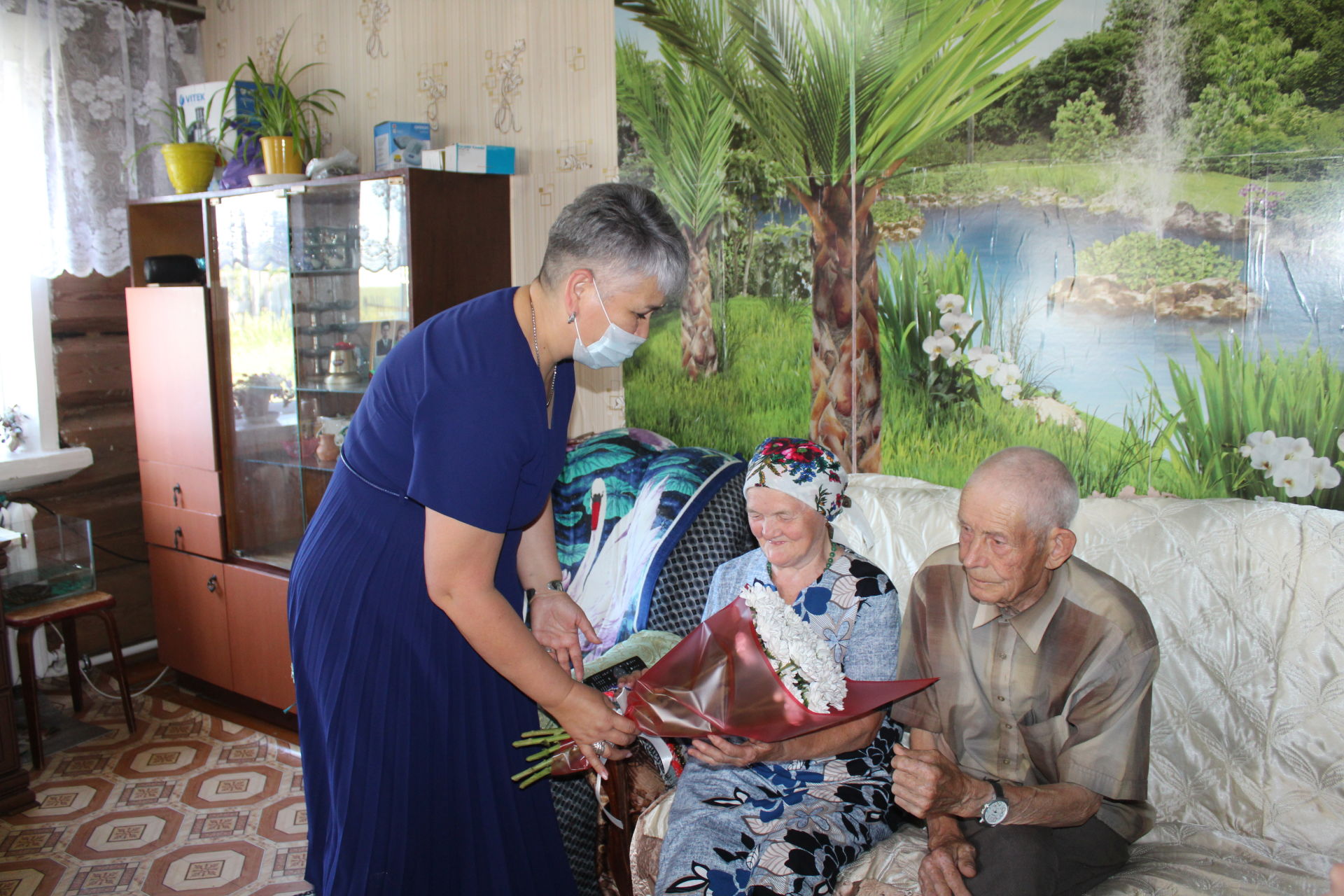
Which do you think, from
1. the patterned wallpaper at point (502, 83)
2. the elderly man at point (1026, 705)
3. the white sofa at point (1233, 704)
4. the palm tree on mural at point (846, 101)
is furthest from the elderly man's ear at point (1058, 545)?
the patterned wallpaper at point (502, 83)

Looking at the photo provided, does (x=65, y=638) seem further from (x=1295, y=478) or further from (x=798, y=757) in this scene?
(x=1295, y=478)

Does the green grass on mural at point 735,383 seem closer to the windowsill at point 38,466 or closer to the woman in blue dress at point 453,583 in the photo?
the woman in blue dress at point 453,583

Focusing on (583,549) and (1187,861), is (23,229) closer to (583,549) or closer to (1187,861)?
(583,549)

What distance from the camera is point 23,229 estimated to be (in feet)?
11.3

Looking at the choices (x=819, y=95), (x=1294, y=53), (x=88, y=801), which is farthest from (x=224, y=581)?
(x=1294, y=53)

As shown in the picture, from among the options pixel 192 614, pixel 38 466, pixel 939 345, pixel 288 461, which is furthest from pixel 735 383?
pixel 38 466

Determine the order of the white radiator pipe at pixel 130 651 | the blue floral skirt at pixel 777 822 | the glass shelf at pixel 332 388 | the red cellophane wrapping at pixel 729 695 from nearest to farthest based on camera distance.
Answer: the red cellophane wrapping at pixel 729 695
the blue floral skirt at pixel 777 822
the glass shelf at pixel 332 388
the white radiator pipe at pixel 130 651

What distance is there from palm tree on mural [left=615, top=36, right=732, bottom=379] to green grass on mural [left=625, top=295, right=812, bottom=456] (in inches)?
2.0

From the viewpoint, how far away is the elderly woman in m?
1.56

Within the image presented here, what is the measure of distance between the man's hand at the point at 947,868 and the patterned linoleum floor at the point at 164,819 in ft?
5.50

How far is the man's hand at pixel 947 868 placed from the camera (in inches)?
58.9

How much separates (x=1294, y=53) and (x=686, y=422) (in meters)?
1.69

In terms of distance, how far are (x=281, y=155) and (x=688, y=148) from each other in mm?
1517

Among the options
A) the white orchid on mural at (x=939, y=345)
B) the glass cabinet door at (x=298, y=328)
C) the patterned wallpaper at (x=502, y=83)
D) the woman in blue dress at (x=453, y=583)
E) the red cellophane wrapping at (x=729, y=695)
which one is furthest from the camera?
the glass cabinet door at (x=298, y=328)
